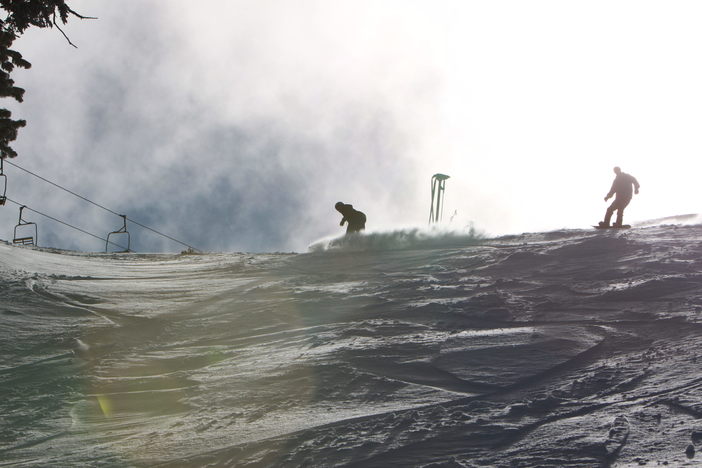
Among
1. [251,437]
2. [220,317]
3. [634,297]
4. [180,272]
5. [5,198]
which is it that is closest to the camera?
[251,437]

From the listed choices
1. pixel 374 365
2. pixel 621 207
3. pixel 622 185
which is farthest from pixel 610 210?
pixel 374 365

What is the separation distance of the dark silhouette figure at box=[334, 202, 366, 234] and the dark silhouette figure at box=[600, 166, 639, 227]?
5942 mm

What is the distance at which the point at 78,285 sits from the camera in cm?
1347

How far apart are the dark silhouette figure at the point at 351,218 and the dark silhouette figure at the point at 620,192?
5942 millimetres

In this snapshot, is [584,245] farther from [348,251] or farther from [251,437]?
[251,437]

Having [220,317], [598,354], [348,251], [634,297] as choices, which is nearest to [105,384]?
[220,317]

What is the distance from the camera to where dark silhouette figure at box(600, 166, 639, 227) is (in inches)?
758

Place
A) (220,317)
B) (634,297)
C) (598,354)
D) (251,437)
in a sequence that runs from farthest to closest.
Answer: (220,317) < (634,297) < (598,354) < (251,437)

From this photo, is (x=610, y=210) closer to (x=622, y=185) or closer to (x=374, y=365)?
(x=622, y=185)

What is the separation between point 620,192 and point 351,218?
6.65m

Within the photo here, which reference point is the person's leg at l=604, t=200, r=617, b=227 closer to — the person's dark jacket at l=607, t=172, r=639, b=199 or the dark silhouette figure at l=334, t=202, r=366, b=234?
the person's dark jacket at l=607, t=172, r=639, b=199

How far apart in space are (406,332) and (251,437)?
11.0 feet

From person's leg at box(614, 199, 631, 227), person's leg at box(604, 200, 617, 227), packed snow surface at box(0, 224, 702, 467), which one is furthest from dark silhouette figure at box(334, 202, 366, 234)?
person's leg at box(614, 199, 631, 227)

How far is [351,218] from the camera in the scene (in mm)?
19859
